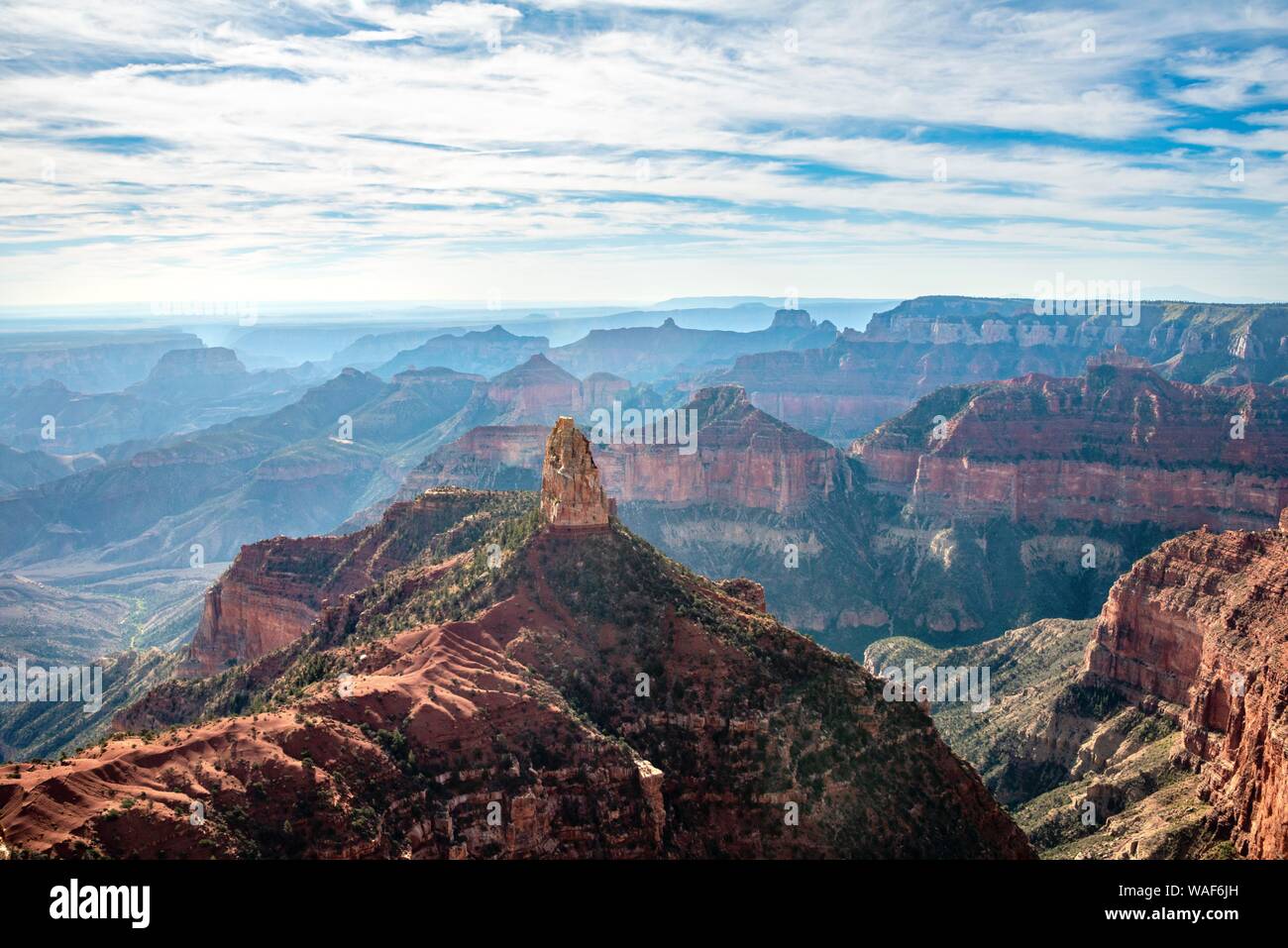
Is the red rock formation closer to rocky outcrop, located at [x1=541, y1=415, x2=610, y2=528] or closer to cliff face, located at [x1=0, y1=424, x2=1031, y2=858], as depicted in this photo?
cliff face, located at [x1=0, y1=424, x2=1031, y2=858]

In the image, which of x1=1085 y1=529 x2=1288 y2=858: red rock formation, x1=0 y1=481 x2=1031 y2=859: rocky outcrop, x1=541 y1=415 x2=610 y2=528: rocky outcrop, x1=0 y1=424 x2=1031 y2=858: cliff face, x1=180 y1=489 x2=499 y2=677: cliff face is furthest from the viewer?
x1=180 y1=489 x2=499 y2=677: cliff face

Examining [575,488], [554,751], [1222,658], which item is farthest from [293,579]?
[1222,658]

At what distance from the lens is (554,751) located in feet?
189

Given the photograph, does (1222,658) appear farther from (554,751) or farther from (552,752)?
(552,752)

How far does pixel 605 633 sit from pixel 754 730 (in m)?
12.6

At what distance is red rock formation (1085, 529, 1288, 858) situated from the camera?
250 feet

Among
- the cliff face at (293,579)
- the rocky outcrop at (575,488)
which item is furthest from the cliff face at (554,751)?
the cliff face at (293,579)

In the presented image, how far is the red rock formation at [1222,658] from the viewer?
3004 inches

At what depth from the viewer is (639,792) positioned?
57938mm

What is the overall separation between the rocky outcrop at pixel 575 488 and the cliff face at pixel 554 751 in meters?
0.29

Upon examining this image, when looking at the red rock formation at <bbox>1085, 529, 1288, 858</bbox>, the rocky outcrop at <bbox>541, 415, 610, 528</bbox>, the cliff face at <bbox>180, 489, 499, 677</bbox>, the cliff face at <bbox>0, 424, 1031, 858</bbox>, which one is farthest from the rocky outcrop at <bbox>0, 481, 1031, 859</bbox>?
the cliff face at <bbox>180, 489, 499, 677</bbox>

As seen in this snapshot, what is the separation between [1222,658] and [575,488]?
5690cm

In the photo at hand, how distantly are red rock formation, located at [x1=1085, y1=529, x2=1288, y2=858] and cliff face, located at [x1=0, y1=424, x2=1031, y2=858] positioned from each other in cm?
2179

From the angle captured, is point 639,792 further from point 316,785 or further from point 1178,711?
point 1178,711
